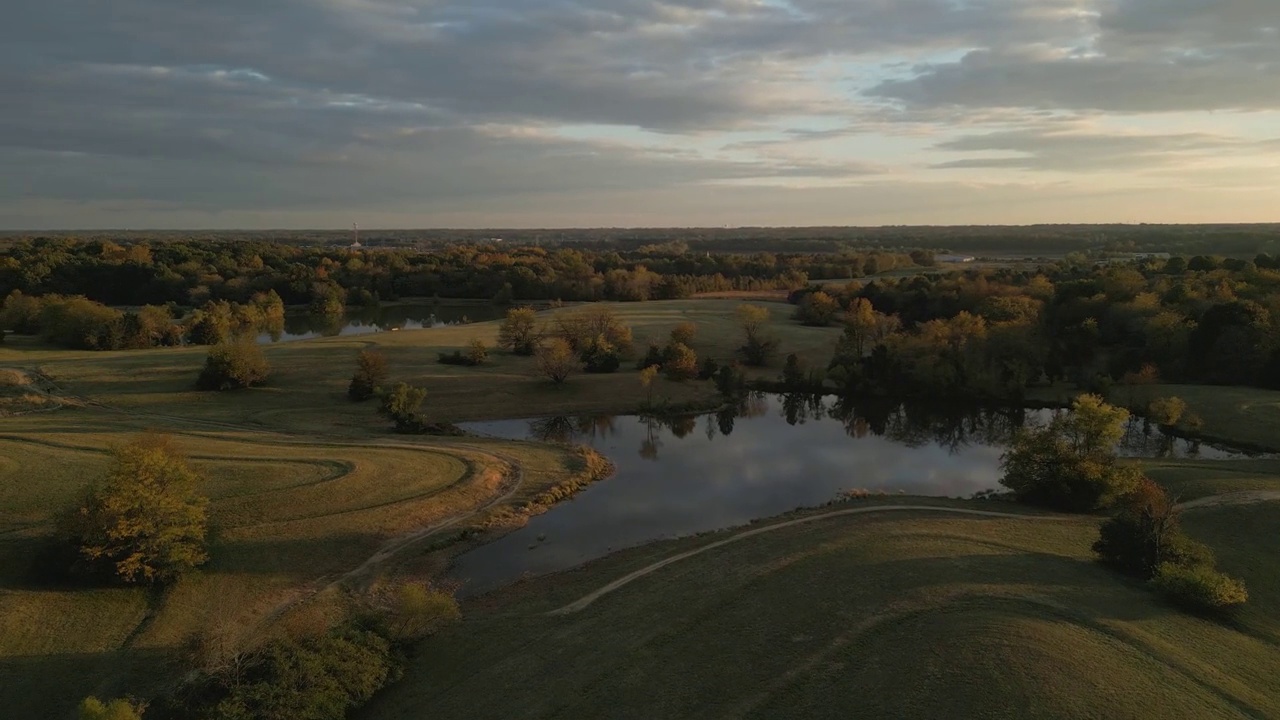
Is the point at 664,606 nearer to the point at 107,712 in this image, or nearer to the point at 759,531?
the point at 759,531

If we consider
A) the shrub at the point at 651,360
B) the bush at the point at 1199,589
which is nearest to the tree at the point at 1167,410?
the bush at the point at 1199,589

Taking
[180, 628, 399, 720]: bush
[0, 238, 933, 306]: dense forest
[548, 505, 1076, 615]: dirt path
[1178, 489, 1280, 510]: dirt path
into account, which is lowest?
[548, 505, 1076, 615]: dirt path

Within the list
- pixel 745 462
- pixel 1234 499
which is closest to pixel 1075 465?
pixel 1234 499

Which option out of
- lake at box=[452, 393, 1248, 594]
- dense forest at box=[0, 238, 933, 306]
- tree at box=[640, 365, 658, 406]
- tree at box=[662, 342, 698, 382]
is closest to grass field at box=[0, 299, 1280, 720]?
lake at box=[452, 393, 1248, 594]

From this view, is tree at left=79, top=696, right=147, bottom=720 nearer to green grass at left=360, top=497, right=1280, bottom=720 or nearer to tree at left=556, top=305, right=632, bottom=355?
green grass at left=360, top=497, right=1280, bottom=720

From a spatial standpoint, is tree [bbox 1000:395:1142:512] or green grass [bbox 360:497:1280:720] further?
tree [bbox 1000:395:1142:512]

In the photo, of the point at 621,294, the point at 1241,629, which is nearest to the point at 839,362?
the point at 1241,629

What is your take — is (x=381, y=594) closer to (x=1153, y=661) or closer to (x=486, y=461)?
(x=486, y=461)
